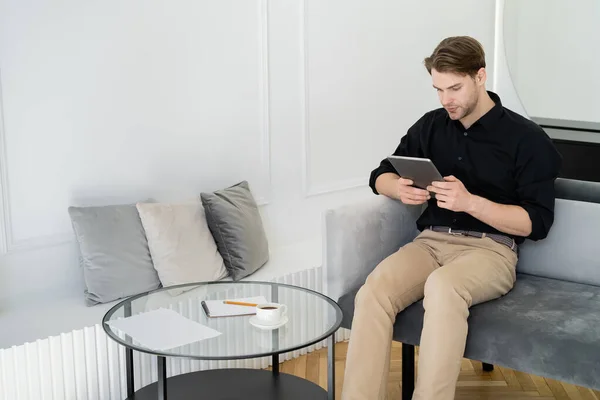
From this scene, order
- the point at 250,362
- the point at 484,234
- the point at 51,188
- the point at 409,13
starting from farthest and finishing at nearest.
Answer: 1. the point at 409,13
2. the point at 250,362
3. the point at 51,188
4. the point at 484,234

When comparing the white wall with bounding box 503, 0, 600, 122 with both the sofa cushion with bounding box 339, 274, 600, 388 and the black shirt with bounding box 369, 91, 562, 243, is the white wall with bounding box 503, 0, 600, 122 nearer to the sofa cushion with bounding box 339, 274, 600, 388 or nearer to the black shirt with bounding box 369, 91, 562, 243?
the black shirt with bounding box 369, 91, 562, 243

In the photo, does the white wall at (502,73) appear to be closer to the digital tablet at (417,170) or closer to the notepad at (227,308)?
the digital tablet at (417,170)

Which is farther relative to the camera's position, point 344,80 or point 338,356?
point 344,80

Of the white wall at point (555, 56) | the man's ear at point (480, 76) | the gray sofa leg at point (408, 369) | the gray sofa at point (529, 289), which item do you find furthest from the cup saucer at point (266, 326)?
the white wall at point (555, 56)

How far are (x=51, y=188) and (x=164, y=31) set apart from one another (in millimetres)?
727

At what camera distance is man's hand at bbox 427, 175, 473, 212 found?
8.34 ft

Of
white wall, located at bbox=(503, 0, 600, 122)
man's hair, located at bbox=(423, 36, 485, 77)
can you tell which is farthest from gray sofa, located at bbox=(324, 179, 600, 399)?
white wall, located at bbox=(503, 0, 600, 122)

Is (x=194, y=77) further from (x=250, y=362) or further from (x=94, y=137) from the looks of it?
(x=250, y=362)

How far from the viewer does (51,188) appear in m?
2.88

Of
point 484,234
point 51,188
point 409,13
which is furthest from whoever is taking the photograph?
point 409,13

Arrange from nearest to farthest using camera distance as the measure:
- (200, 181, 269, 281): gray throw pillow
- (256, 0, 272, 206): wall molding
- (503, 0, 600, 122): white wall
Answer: (200, 181, 269, 281): gray throw pillow → (256, 0, 272, 206): wall molding → (503, 0, 600, 122): white wall

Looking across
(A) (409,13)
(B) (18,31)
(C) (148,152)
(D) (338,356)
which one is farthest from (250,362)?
(A) (409,13)

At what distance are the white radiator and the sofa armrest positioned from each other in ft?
0.63

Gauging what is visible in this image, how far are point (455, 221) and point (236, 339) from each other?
847 mm
